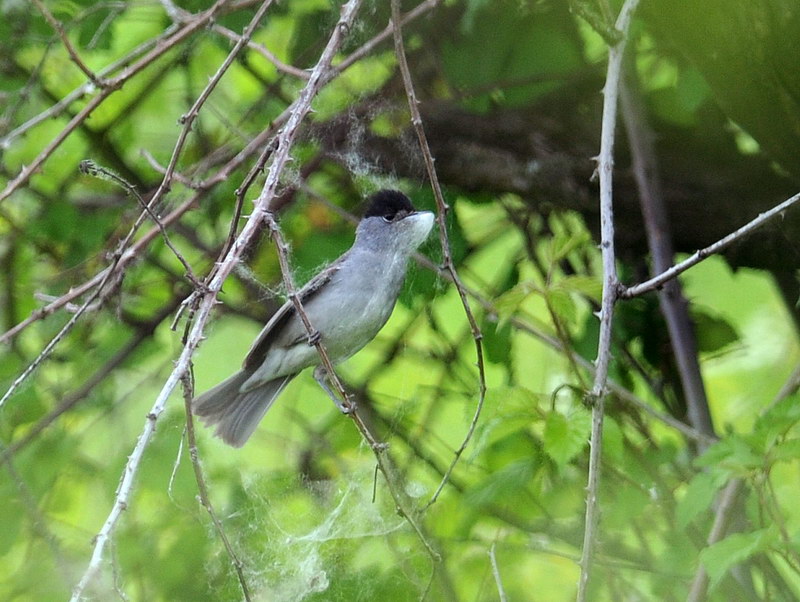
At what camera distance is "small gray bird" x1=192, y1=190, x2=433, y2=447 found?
296 centimetres

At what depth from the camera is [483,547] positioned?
3205mm

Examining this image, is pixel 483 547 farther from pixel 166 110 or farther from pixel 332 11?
pixel 166 110

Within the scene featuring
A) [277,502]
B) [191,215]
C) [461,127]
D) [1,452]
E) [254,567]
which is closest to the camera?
[1,452]

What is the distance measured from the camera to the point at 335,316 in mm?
3000

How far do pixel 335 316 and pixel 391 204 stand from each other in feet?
1.26

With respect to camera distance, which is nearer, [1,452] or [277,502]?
[1,452]

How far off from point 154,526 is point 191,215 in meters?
1.20

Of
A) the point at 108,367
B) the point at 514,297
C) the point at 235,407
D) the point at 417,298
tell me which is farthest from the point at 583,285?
the point at 108,367

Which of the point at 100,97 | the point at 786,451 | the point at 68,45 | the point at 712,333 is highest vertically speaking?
the point at 68,45

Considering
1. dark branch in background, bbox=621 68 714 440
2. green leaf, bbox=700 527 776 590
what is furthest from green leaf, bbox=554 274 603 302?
dark branch in background, bbox=621 68 714 440

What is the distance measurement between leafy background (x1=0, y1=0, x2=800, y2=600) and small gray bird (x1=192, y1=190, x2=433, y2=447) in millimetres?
163

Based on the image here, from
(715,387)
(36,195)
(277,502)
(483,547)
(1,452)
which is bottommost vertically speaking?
(715,387)

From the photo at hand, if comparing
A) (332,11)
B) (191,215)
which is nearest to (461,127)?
(332,11)

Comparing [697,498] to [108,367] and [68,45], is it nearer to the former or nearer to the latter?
[68,45]
